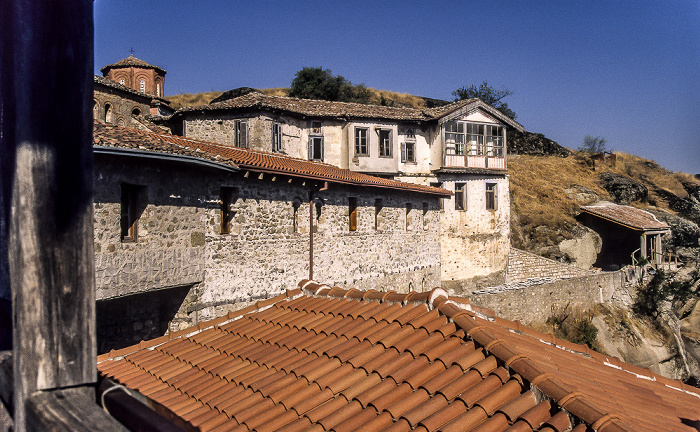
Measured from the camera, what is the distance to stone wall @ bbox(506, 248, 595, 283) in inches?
1014

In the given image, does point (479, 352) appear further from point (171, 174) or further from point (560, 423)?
point (171, 174)

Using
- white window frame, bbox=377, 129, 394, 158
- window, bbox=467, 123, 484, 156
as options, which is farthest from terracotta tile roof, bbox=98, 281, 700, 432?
window, bbox=467, 123, 484, 156

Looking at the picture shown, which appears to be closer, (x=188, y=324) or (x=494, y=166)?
(x=188, y=324)

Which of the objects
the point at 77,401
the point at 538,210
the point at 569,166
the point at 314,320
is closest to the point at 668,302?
the point at 538,210

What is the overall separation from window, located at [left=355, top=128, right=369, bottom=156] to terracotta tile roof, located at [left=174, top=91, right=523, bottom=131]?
70 cm

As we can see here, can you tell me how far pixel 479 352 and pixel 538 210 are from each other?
27654 millimetres

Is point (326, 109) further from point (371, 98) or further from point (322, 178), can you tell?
point (371, 98)

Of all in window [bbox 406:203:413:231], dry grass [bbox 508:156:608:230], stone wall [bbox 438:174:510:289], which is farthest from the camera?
dry grass [bbox 508:156:608:230]

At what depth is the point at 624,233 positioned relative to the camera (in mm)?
29109

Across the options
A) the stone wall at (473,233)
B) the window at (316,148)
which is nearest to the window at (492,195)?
the stone wall at (473,233)

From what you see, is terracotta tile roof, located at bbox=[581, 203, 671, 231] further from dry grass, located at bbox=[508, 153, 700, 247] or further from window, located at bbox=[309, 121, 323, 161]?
window, located at bbox=[309, 121, 323, 161]

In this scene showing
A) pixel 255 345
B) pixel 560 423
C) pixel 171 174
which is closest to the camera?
pixel 560 423

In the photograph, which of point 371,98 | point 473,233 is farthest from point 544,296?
point 371,98

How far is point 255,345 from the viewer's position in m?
5.96
